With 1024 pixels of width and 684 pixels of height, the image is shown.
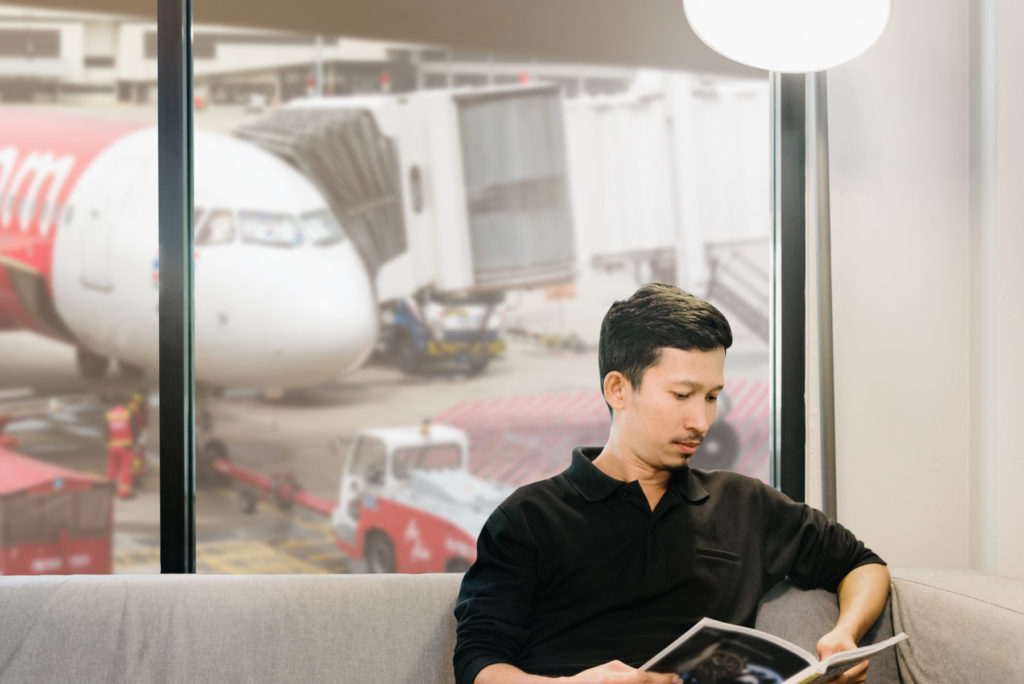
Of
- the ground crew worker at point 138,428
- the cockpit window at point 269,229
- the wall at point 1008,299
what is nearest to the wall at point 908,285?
the wall at point 1008,299

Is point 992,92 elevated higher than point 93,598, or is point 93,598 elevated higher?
point 992,92

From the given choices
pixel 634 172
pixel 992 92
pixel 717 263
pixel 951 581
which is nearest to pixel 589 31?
pixel 634 172

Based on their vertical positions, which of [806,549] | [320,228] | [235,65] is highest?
[235,65]

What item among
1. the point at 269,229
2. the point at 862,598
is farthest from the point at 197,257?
the point at 862,598

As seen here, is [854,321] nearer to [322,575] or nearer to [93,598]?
[322,575]

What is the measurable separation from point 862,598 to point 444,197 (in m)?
4.50

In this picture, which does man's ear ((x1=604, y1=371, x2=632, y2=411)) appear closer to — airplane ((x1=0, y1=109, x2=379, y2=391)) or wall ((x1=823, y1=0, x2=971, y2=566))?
wall ((x1=823, y1=0, x2=971, y2=566))

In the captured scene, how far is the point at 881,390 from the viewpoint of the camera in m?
1.83

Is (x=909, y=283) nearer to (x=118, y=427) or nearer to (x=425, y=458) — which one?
(x=425, y=458)

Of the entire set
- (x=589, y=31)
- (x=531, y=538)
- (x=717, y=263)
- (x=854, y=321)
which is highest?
(x=589, y=31)

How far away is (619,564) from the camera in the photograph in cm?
118

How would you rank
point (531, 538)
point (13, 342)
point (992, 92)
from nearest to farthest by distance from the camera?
point (531, 538) → point (992, 92) → point (13, 342)

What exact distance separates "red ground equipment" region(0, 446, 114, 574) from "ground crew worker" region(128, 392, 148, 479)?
0.22 meters

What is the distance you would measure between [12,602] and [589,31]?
4.40 meters
